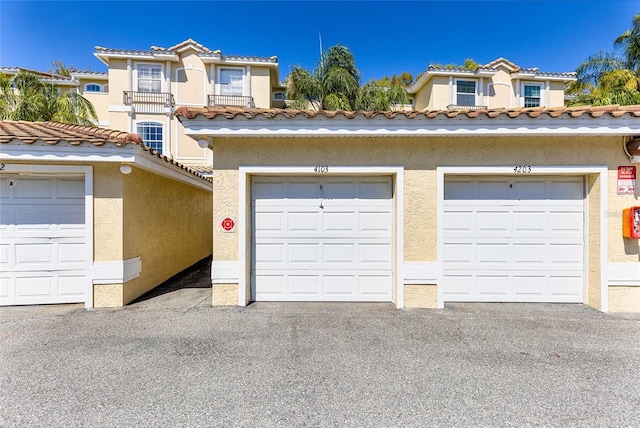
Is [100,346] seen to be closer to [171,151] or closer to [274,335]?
[274,335]

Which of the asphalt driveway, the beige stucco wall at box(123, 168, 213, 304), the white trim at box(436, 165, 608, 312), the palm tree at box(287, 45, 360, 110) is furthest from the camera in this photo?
the palm tree at box(287, 45, 360, 110)

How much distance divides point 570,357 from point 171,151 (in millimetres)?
19428

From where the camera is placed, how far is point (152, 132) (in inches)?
704

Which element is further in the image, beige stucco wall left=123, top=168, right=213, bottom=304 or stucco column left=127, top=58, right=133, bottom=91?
stucco column left=127, top=58, right=133, bottom=91

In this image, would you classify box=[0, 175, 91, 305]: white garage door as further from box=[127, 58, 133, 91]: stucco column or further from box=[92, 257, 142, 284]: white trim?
box=[127, 58, 133, 91]: stucco column

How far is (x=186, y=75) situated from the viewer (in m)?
18.1

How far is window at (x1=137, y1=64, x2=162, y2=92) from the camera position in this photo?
17.9m

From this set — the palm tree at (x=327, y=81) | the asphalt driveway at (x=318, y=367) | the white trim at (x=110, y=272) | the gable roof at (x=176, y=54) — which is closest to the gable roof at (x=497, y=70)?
the palm tree at (x=327, y=81)

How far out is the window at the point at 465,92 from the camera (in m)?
20.1

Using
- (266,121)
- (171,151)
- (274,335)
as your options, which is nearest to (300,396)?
(274,335)

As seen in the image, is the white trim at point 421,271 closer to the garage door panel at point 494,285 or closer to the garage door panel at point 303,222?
the garage door panel at point 494,285

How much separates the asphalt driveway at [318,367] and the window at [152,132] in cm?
1452

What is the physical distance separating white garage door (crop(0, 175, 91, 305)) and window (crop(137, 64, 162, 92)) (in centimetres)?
1503

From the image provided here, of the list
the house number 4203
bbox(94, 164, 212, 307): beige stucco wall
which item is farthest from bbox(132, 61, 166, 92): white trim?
the house number 4203
